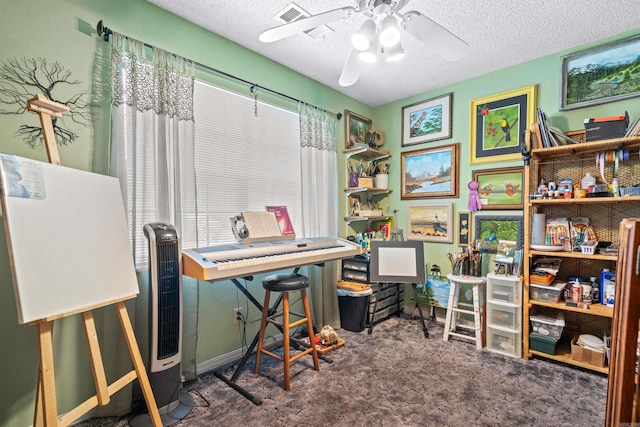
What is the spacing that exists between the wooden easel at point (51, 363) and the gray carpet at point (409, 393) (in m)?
0.48

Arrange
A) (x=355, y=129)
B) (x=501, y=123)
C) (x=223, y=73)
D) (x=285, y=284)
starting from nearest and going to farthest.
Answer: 1. (x=285, y=284)
2. (x=223, y=73)
3. (x=501, y=123)
4. (x=355, y=129)

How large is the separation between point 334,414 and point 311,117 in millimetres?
2435

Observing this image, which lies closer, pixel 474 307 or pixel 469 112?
→ pixel 474 307

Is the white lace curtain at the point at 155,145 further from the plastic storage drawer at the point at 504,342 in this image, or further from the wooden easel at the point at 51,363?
the plastic storage drawer at the point at 504,342

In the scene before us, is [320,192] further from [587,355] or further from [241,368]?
[587,355]

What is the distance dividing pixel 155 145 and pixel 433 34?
172 centimetres

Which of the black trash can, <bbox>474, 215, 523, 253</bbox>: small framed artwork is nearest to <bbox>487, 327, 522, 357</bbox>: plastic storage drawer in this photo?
<bbox>474, 215, 523, 253</bbox>: small framed artwork

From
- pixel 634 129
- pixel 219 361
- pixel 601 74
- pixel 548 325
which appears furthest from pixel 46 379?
pixel 601 74

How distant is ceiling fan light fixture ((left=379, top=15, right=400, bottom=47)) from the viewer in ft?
4.37

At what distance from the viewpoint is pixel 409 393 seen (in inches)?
74.4

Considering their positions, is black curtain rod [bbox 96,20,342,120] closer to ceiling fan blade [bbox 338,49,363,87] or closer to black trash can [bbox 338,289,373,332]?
ceiling fan blade [bbox 338,49,363,87]

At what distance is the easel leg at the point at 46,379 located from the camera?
3.57 ft

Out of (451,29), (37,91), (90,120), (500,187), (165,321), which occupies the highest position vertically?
(451,29)

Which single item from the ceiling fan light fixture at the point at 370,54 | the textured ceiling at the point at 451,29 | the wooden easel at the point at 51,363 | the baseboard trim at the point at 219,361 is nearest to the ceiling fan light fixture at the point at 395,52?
the ceiling fan light fixture at the point at 370,54
